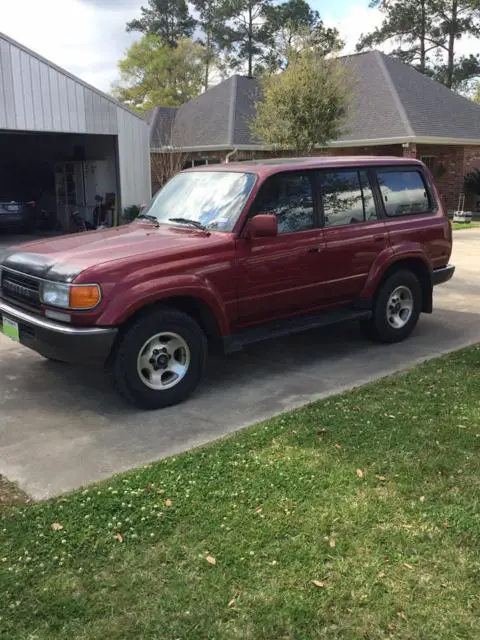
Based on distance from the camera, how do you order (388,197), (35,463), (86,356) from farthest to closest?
1. (388,197)
2. (86,356)
3. (35,463)

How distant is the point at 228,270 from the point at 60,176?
17667 mm

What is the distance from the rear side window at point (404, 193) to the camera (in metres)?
6.50

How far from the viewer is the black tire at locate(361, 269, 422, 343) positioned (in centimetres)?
649

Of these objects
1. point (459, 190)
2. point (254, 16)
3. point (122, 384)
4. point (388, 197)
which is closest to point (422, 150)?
point (459, 190)

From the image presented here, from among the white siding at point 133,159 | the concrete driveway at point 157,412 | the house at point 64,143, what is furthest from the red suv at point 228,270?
the white siding at point 133,159

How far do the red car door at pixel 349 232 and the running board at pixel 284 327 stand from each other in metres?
0.15

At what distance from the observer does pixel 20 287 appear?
5074 mm

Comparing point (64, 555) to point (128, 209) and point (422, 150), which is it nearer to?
point (128, 209)

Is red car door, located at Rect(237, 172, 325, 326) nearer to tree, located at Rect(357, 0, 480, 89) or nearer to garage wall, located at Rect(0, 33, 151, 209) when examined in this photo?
A: garage wall, located at Rect(0, 33, 151, 209)

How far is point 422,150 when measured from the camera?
23375mm

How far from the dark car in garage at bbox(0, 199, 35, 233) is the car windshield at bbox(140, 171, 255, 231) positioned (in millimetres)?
13238

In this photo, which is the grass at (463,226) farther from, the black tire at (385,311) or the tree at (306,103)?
the black tire at (385,311)

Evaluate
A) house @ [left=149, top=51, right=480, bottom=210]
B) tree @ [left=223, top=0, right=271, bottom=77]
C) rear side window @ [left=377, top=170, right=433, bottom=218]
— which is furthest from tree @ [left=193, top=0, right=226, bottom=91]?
rear side window @ [left=377, top=170, right=433, bottom=218]

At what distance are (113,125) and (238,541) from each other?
14.6 meters
